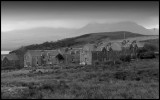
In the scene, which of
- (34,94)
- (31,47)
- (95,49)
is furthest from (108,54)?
(31,47)

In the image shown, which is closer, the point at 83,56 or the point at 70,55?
the point at 83,56

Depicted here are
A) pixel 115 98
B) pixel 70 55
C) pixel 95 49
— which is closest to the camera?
pixel 115 98

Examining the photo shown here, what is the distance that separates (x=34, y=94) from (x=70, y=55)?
280ft

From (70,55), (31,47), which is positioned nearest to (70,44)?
(31,47)

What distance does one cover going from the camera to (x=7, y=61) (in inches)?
3634

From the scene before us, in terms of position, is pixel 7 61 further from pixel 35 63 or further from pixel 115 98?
pixel 115 98

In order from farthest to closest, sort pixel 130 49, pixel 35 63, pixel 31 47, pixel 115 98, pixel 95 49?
pixel 31 47
pixel 35 63
pixel 130 49
pixel 95 49
pixel 115 98

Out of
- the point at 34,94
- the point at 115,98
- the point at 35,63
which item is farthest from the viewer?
the point at 35,63

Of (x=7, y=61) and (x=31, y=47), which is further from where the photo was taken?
(x=31, y=47)

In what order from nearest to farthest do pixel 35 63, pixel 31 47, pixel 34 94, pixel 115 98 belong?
pixel 115 98, pixel 34 94, pixel 35 63, pixel 31 47

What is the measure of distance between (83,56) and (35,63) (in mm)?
17960

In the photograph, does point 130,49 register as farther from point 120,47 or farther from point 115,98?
point 115,98

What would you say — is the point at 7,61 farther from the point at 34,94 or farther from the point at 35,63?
the point at 34,94

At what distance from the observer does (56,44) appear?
183000 millimetres
